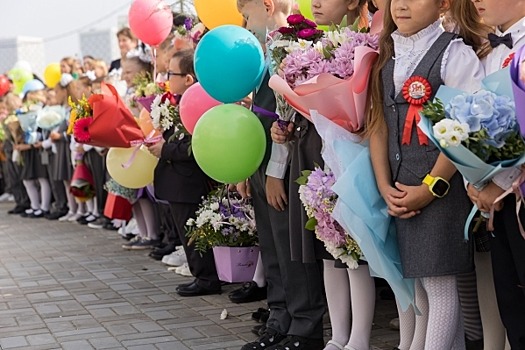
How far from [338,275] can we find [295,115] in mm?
802

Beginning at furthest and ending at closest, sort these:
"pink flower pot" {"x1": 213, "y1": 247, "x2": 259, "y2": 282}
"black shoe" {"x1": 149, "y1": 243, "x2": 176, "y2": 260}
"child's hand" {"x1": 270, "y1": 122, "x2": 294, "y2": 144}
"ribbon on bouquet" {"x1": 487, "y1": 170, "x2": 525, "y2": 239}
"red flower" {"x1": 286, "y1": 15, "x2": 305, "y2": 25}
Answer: "black shoe" {"x1": 149, "y1": 243, "x2": 176, "y2": 260}, "pink flower pot" {"x1": 213, "y1": 247, "x2": 259, "y2": 282}, "child's hand" {"x1": 270, "y1": 122, "x2": 294, "y2": 144}, "red flower" {"x1": 286, "y1": 15, "x2": 305, "y2": 25}, "ribbon on bouquet" {"x1": 487, "y1": 170, "x2": 525, "y2": 239}

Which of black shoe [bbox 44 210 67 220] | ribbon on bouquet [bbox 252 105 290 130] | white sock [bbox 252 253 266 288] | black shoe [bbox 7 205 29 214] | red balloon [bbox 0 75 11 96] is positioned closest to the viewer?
ribbon on bouquet [bbox 252 105 290 130]

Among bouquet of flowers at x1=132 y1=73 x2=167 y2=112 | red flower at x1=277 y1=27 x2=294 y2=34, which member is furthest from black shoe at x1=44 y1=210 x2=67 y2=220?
red flower at x1=277 y1=27 x2=294 y2=34

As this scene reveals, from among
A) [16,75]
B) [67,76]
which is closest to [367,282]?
[67,76]

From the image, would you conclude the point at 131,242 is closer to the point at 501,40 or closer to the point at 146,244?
the point at 146,244

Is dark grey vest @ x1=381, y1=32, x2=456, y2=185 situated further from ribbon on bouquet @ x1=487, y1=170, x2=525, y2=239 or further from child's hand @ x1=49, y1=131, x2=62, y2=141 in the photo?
child's hand @ x1=49, y1=131, x2=62, y2=141

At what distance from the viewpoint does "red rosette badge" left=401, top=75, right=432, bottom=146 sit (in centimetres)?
312

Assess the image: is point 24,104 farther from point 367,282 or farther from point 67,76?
point 367,282

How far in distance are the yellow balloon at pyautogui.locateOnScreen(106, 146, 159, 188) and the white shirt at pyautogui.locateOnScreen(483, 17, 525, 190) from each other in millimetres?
3499

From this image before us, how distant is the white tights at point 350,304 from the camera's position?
3.76 m

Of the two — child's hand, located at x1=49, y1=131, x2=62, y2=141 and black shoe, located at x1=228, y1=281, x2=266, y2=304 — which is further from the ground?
child's hand, located at x1=49, y1=131, x2=62, y2=141

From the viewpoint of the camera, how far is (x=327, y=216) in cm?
357

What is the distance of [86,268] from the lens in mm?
6941

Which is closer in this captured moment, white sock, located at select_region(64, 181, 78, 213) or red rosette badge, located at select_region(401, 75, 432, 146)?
red rosette badge, located at select_region(401, 75, 432, 146)
